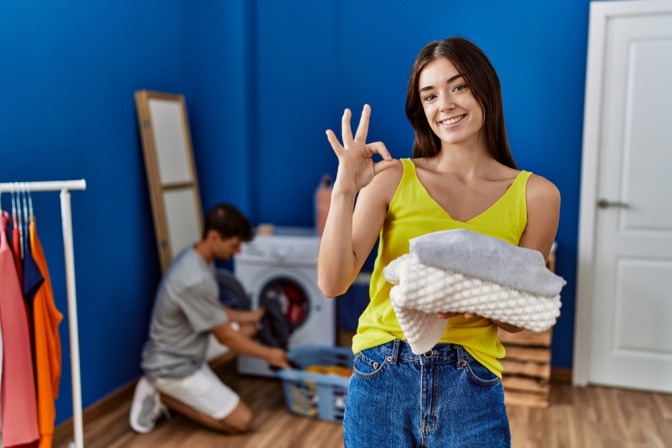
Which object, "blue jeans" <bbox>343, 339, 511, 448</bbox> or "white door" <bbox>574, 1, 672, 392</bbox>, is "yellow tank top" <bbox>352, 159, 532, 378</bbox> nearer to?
"blue jeans" <bbox>343, 339, 511, 448</bbox>

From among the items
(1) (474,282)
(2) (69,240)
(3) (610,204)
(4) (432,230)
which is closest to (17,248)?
(2) (69,240)

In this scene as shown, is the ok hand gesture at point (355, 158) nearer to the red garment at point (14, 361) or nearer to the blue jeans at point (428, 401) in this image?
the blue jeans at point (428, 401)

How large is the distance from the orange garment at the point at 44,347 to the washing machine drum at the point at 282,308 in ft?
5.42

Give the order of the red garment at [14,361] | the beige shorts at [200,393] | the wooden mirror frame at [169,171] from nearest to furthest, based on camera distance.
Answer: the red garment at [14,361]
the beige shorts at [200,393]
the wooden mirror frame at [169,171]

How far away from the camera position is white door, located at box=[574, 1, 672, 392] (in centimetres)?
371

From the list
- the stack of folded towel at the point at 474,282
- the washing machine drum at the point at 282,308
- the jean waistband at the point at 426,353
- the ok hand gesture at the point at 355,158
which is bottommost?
the washing machine drum at the point at 282,308

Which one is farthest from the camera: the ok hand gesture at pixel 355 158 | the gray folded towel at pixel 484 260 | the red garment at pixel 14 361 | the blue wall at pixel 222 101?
the blue wall at pixel 222 101

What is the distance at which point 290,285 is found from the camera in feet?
13.1

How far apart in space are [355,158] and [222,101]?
10.5 ft

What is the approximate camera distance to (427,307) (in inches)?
44.2

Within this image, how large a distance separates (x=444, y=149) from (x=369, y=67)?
2.95 metres

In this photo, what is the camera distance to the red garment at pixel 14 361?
7.11 feet

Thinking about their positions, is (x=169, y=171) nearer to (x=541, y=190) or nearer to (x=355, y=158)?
(x=355, y=158)

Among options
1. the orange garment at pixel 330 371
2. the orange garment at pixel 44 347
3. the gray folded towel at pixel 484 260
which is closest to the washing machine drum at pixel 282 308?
the orange garment at pixel 330 371
